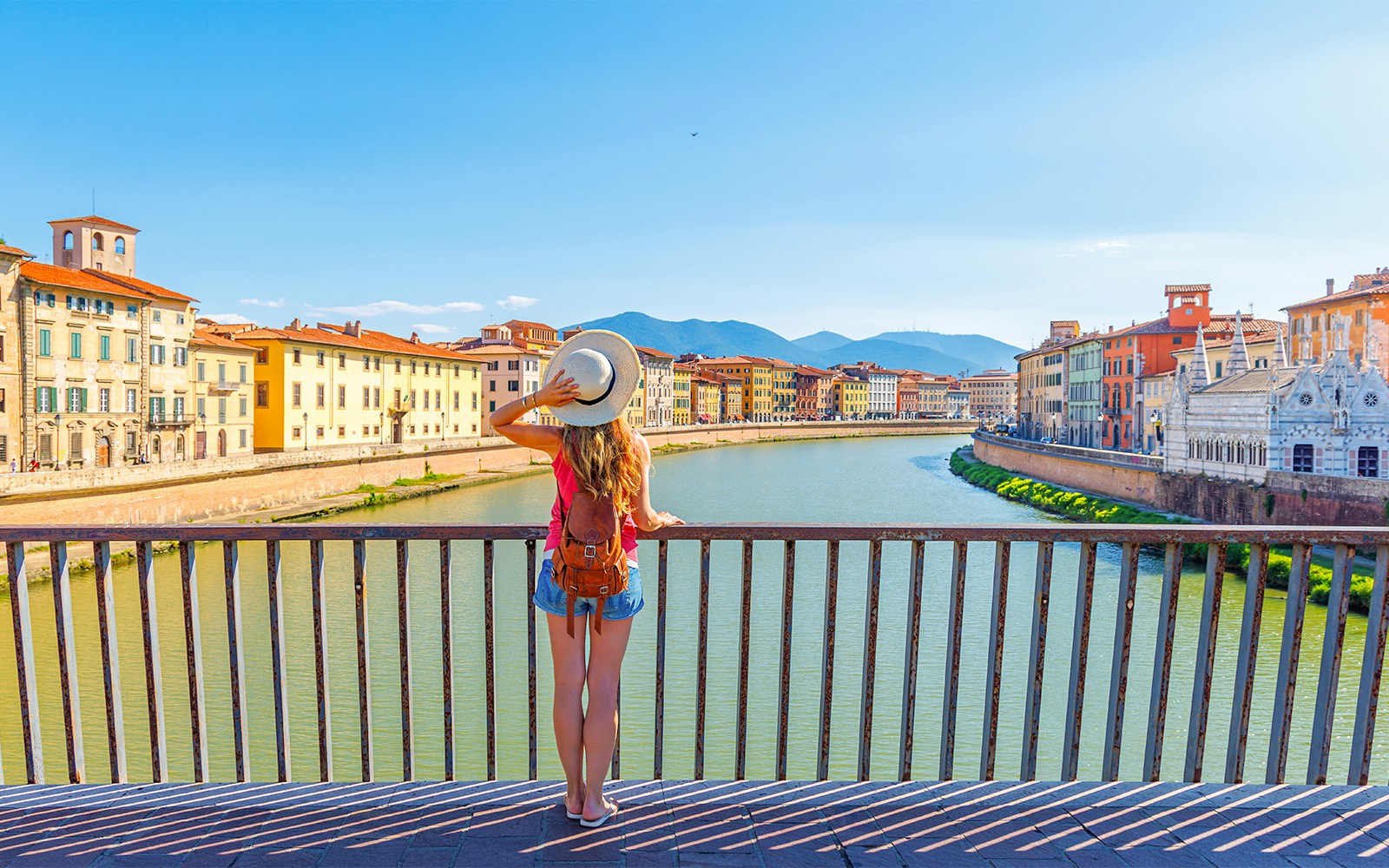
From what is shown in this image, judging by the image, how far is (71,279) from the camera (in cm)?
2923

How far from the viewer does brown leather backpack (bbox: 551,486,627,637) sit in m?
2.48

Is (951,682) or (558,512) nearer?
(558,512)

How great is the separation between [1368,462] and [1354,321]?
46.6 ft

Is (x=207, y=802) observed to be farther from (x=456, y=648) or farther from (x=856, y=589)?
(x=856, y=589)

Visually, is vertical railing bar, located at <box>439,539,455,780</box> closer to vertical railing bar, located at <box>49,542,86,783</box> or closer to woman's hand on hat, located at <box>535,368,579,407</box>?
woman's hand on hat, located at <box>535,368,579,407</box>

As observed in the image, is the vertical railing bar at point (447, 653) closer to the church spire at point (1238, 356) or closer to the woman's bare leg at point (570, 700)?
the woman's bare leg at point (570, 700)

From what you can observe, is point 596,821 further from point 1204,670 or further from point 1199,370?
point 1199,370

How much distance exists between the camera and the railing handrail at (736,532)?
275 centimetres

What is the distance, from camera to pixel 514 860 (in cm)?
240

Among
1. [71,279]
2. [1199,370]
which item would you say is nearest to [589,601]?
[71,279]

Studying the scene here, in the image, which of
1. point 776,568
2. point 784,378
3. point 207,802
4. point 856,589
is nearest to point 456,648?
point 776,568

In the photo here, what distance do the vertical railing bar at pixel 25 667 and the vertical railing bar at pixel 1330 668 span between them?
12.3 feet

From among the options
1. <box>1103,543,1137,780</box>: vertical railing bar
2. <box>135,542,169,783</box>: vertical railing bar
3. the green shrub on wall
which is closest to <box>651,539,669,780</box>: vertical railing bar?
<box>1103,543,1137,780</box>: vertical railing bar

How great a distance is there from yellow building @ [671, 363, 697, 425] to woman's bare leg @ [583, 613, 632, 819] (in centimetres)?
8691
